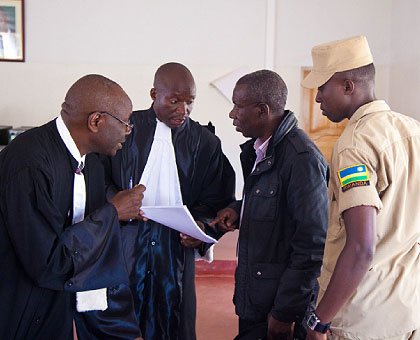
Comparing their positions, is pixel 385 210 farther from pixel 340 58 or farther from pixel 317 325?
pixel 340 58

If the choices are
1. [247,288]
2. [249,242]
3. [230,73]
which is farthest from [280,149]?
[230,73]

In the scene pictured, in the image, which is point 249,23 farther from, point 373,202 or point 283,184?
point 373,202

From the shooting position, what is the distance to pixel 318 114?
6148mm

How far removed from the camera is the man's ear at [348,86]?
1718 millimetres

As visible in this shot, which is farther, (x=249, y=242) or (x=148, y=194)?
(x=148, y=194)

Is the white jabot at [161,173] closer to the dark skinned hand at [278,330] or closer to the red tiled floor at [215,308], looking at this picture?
the dark skinned hand at [278,330]

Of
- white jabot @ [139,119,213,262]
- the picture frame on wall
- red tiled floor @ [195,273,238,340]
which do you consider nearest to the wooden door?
red tiled floor @ [195,273,238,340]

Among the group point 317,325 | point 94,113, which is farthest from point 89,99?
point 317,325

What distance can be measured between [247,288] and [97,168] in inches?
32.0

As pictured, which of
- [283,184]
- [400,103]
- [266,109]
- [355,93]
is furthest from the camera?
[400,103]

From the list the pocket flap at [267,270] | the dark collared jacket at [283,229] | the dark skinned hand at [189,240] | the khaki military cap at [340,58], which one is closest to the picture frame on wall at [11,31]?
the dark skinned hand at [189,240]

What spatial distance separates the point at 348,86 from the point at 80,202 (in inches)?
41.9

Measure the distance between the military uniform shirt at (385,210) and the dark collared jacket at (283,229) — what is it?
0.93 feet

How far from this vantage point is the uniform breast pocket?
81.1 inches
